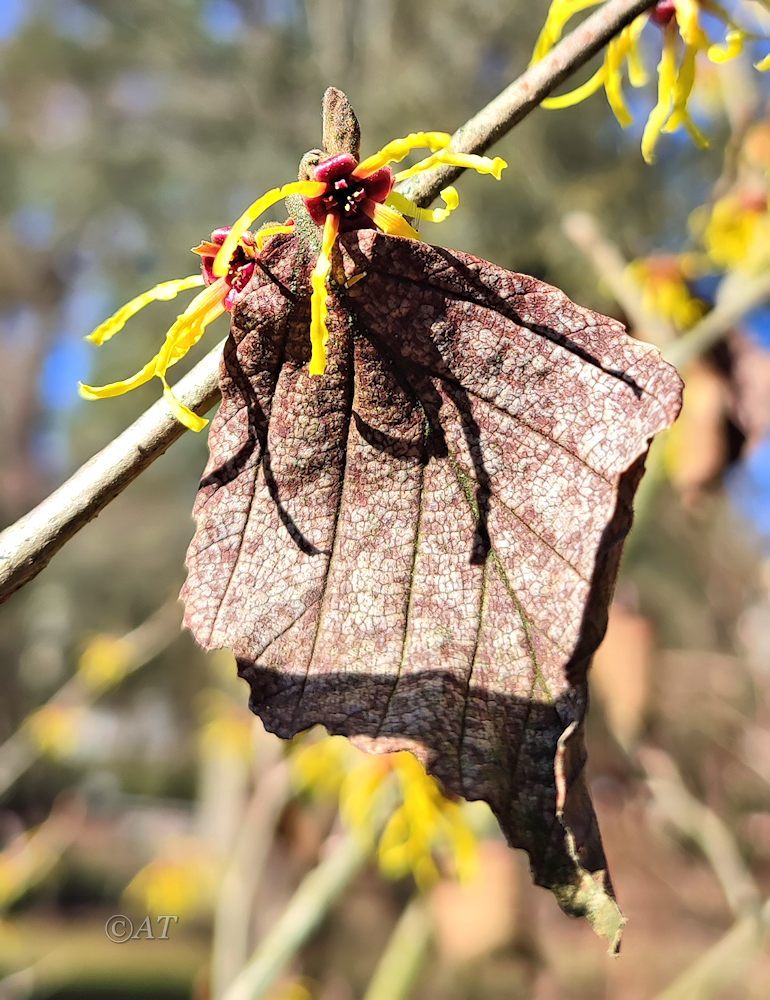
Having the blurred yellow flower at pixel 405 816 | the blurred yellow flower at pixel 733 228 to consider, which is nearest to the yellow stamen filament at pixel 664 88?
the blurred yellow flower at pixel 405 816

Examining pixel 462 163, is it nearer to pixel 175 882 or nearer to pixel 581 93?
pixel 581 93

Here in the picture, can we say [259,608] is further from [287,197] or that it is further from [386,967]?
[386,967]

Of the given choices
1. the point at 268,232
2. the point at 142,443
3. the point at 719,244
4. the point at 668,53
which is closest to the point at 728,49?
the point at 668,53

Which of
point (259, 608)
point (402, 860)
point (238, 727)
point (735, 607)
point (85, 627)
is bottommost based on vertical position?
point (259, 608)

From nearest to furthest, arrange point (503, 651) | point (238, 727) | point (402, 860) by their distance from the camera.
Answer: point (503, 651), point (402, 860), point (238, 727)

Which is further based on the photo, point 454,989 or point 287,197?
point 454,989

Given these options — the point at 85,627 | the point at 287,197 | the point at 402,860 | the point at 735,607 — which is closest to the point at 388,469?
the point at 287,197

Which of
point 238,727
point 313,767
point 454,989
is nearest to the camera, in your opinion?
point 313,767

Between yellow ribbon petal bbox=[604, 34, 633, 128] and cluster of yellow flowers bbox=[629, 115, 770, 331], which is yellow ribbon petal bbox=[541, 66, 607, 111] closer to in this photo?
yellow ribbon petal bbox=[604, 34, 633, 128]
